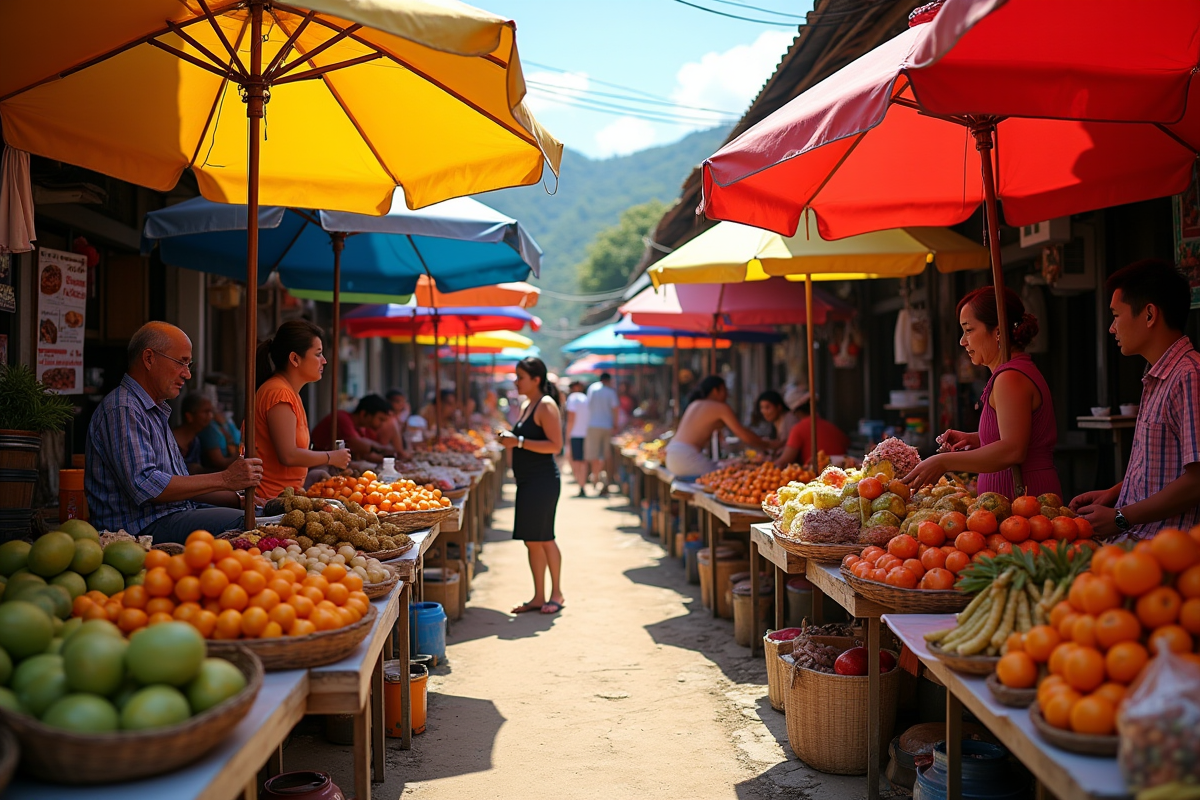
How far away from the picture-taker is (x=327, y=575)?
10.2 ft

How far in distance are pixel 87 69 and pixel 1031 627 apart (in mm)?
4322

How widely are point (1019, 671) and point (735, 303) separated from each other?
277 inches

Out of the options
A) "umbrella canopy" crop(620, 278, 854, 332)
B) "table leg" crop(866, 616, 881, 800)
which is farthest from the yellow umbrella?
"umbrella canopy" crop(620, 278, 854, 332)

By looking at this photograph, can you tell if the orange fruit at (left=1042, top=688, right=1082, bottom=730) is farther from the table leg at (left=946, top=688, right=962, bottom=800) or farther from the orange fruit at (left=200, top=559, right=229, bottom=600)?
the orange fruit at (left=200, top=559, right=229, bottom=600)

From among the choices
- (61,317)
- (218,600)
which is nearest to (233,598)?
(218,600)

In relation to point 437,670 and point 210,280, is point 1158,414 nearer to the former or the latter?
point 437,670

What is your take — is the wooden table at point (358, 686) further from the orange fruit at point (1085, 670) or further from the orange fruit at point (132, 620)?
the orange fruit at point (1085, 670)

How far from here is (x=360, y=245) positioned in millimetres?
7609

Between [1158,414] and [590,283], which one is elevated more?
[590,283]

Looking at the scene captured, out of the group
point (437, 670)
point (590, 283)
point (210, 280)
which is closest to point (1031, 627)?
point (437, 670)

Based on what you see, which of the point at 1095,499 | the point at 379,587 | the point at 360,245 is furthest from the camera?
the point at 360,245

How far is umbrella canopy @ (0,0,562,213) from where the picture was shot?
351 cm

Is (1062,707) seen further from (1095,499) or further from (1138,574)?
(1095,499)

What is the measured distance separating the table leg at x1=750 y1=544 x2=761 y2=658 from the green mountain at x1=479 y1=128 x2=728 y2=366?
113036 mm
